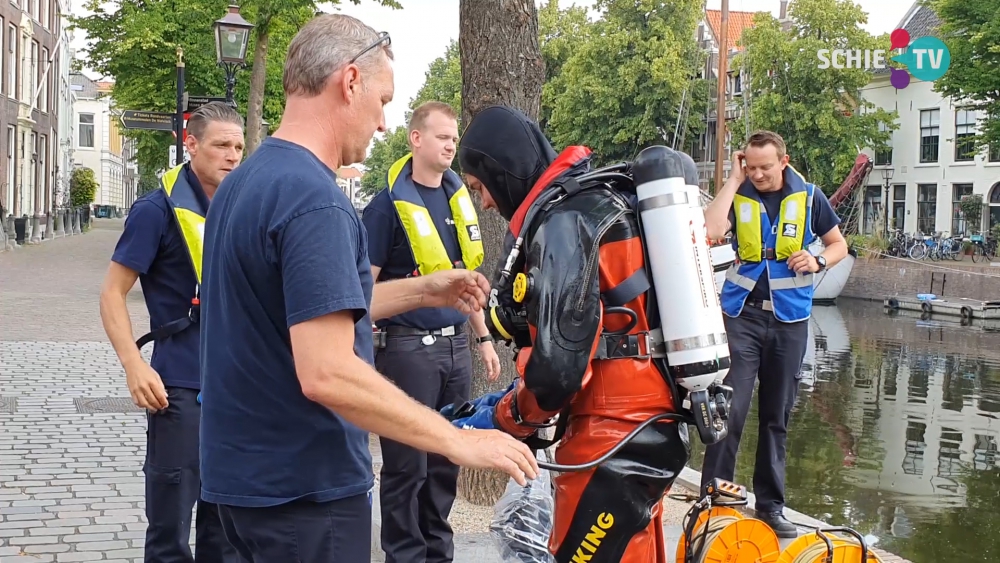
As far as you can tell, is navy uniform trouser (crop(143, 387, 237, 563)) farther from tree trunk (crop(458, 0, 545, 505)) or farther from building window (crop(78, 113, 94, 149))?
building window (crop(78, 113, 94, 149))

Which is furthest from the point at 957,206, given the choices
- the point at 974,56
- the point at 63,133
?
the point at 63,133

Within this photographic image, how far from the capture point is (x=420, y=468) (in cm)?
463

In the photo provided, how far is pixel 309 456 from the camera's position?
235 cm

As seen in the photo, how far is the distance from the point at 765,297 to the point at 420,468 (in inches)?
91.9

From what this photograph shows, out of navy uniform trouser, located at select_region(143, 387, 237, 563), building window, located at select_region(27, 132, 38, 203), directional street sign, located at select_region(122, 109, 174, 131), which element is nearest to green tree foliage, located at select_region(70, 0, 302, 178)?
directional street sign, located at select_region(122, 109, 174, 131)

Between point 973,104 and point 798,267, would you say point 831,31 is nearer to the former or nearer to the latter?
point 973,104

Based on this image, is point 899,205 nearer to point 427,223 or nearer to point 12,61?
point 12,61

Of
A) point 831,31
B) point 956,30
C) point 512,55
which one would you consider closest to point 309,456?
point 512,55

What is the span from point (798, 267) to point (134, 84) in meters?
25.9

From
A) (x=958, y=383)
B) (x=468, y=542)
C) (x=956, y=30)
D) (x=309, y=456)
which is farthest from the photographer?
(x=956, y=30)

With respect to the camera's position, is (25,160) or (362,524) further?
(25,160)

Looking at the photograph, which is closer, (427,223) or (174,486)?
(174,486)

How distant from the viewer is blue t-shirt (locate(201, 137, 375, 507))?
222 centimetres

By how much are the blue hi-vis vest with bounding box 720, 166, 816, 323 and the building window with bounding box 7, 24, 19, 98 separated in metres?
42.5
